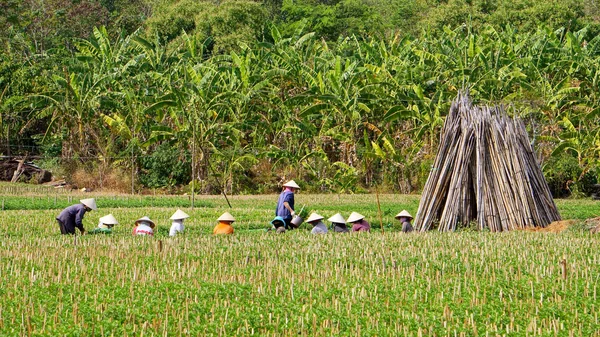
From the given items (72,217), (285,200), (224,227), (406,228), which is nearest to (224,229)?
(224,227)

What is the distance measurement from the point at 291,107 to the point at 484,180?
1120 centimetres

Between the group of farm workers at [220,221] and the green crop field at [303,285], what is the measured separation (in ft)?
0.96

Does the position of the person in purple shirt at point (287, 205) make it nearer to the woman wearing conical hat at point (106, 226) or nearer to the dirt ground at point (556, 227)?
the woman wearing conical hat at point (106, 226)

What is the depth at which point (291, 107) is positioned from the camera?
24.2 m

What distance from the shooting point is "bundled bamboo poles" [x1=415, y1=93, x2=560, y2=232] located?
13414 millimetres

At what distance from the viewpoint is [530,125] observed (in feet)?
76.7

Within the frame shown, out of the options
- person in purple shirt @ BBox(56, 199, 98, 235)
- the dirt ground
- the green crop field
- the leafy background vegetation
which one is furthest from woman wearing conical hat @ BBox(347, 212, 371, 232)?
the leafy background vegetation

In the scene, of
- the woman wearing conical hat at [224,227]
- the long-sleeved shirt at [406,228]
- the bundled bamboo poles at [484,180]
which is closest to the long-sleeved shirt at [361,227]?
the long-sleeved shirt at [406,228]

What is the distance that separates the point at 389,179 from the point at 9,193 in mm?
10261

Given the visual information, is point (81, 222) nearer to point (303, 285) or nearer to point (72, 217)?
point (72, 217)

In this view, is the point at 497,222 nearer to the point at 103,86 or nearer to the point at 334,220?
the point at 334,220

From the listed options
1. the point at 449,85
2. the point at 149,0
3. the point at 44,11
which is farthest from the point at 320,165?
the point at 149,0

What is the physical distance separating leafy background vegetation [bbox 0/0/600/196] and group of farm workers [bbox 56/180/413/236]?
8.76 metres

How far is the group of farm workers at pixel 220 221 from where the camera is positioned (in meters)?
12.2
